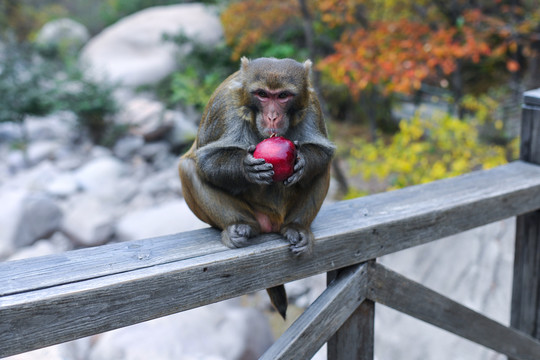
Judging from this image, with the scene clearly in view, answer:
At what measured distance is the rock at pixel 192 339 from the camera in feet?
11.7

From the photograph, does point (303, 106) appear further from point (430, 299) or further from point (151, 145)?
point (151, 145)

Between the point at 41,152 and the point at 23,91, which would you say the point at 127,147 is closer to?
the point at 41,152

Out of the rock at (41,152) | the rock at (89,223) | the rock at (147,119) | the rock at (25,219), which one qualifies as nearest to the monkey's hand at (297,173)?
the rock at (89,223)

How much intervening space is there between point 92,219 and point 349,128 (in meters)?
5.27

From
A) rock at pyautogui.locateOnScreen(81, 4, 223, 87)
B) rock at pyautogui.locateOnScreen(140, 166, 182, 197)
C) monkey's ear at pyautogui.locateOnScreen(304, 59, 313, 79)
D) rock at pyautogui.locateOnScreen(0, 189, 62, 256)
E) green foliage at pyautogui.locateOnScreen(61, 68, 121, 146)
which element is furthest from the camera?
rock at pyautogui.locateOnScreen(81, 4, 223, 87)

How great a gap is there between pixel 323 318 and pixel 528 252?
134 cm

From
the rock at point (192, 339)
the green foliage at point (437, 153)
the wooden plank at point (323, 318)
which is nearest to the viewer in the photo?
the wooden plank at point (323, 318)

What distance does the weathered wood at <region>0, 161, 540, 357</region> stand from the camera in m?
1.26

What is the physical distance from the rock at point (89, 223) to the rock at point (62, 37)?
28.4 feet

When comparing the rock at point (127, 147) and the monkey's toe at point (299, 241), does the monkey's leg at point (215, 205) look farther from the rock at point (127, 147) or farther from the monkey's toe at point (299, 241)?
the rock at point (127, 147)

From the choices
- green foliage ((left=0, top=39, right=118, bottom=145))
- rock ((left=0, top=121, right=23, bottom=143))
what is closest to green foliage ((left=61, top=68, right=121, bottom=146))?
green foliage ((left=0, top=39, right=118, bottom=145))

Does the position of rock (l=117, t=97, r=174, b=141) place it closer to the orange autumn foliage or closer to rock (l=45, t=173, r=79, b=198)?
rock (l=45, t=173, r=79, b=198)

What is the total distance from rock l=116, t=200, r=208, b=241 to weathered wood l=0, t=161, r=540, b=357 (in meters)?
3.84

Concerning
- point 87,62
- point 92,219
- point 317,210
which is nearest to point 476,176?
point 317,210
